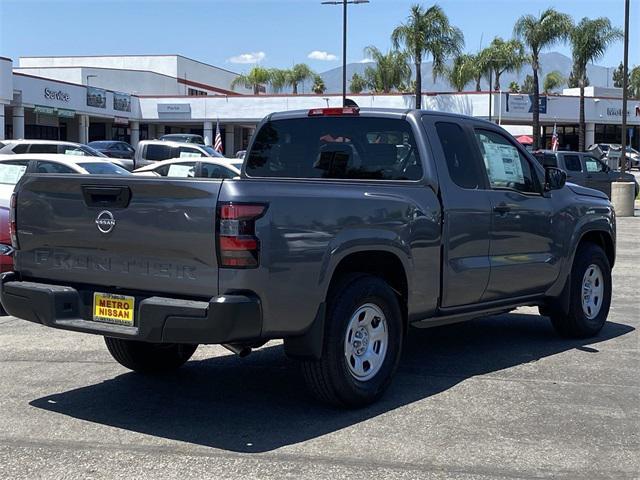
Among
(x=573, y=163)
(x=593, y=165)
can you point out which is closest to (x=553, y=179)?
(x=573, y=163)

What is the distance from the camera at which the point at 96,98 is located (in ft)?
173

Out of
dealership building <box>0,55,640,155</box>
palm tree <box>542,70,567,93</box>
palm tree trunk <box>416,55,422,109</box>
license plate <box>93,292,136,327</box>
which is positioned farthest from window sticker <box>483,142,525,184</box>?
palm tree <box>542,70,567,93</box>

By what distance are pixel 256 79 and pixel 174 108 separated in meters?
26.8

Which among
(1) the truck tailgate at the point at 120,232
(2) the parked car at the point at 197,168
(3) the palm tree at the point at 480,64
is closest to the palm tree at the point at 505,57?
(3) the palm tree at the point at 480,64

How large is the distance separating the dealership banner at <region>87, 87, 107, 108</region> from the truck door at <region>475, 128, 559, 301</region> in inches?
1904

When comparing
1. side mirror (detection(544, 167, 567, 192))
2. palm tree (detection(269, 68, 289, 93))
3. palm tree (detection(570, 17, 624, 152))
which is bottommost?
side mirror (detection(544, 167, 567, 192))

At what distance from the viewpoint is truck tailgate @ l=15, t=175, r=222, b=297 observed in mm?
4754

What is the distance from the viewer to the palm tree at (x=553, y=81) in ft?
326

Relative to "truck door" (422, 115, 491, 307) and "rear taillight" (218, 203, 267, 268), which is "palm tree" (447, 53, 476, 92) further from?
"rear taillight" (218, 203, 267, 268)

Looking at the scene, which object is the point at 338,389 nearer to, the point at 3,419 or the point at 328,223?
the point at 328,223

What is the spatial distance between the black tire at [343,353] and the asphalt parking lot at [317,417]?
0.14 meters

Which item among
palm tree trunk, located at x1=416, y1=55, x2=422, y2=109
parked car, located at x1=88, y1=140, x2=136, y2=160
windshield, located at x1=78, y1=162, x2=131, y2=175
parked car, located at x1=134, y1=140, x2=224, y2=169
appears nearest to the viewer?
windshield, located at x1=78, y1=162, x2=131, y2=175

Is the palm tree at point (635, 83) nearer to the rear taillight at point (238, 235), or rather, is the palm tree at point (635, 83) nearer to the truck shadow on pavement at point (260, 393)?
the truck shadow on pavement at point (260, 393)

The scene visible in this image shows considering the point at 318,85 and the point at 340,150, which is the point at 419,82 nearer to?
the point at 318,85
